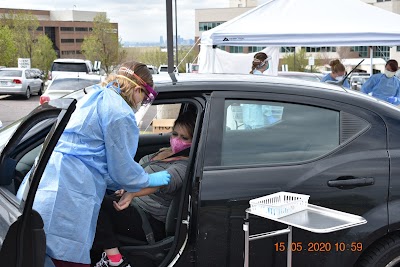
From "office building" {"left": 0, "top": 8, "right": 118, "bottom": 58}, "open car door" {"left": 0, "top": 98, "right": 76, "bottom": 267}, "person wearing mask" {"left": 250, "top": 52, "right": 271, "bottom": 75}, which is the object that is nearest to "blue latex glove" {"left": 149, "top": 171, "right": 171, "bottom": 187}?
"open car door" {"left": 0, "top": 98, "right": 76, "bottom": 267}

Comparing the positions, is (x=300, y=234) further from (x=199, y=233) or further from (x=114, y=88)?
(x=114, y=88)

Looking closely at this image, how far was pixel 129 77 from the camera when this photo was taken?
270 cm

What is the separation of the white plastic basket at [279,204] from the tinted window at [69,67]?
23007mm

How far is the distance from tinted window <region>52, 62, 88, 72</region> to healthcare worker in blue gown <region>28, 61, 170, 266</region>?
22899mm

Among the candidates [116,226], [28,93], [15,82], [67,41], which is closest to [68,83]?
[116,226]

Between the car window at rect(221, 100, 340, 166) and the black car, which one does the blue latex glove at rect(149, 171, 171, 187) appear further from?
the car window at rect(221, 100, 340, 166)

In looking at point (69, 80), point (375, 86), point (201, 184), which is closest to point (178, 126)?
point (201, 184)

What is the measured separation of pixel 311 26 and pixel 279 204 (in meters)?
6.61

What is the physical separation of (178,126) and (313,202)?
3.57 ft

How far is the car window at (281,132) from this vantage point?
3.04m

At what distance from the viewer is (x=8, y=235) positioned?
2.13m

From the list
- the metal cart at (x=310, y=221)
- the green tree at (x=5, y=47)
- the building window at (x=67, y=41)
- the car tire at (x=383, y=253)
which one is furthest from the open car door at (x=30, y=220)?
the building window at (x=67, y=41)
